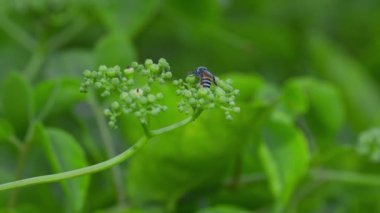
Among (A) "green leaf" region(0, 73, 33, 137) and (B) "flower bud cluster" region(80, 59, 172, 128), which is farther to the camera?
(A) "green leaf" region(0, 73, 33, 137)

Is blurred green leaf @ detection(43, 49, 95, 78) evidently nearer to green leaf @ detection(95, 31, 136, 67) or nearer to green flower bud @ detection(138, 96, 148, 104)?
green leaf @ detection(95, 31, 136, 67)

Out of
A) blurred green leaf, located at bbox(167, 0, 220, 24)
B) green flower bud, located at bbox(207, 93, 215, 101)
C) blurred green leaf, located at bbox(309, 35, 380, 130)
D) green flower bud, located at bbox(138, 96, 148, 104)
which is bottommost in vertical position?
green flower bud, located at bbox(138, 96, 148, 104)

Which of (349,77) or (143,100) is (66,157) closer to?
(143,100)

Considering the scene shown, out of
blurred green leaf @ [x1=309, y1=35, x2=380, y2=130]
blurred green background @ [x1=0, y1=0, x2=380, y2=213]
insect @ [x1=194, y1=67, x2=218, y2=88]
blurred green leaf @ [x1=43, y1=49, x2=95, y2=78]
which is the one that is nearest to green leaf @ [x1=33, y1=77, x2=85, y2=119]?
blurred green background @ [x1=0, y1=0, x2=380, y2=213]

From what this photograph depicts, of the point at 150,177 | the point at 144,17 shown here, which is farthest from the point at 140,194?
the point at 144,17

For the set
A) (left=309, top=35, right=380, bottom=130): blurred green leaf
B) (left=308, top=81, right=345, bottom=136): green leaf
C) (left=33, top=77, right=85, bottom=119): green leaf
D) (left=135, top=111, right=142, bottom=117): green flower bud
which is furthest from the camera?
(left=309, top=35, right=380, bottom=130): blurred green leaf

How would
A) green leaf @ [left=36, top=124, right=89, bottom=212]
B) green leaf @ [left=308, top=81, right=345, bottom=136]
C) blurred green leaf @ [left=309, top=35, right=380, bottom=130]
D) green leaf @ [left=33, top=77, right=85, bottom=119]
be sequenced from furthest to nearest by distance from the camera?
blurred green leaf @ [left=309, top=35, right=380, bottom=130] < green leaf @ [left=308, top=81, right=345, bottom=136] < green leaf @ [left=33, top=77, right=85, bottom=119] < green leaf @ [left=36, top=124, right=89, bottom=212]

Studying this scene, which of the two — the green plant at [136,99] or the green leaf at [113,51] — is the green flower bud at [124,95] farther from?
the green leaf at [113,51]

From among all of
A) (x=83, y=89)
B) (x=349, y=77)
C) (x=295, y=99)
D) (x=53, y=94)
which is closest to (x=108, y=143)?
(x=53, y=94)
